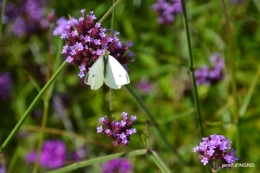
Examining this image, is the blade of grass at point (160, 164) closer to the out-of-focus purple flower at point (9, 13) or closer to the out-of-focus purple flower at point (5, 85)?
the out-of-focus purple flower at point (9, 13)

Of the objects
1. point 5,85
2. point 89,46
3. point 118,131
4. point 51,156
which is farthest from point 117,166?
point 89,46

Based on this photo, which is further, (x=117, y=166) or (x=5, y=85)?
(x=5, y=85)

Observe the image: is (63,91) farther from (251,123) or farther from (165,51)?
(251,123)

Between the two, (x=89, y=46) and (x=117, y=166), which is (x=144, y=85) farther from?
(x=89, y=46)

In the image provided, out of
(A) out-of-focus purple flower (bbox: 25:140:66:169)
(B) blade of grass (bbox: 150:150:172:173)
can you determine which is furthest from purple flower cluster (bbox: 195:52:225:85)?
(B) blade of grass (bbox: 150:150:172:173)

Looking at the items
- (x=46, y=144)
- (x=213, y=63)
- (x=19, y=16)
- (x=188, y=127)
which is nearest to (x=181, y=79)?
(x=213, y=63)

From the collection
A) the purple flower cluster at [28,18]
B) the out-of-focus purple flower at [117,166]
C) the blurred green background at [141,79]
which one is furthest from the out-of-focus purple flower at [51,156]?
the purple flower cluster at [28,18]

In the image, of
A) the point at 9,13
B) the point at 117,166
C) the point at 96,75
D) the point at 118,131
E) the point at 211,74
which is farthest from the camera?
the point at 9,13
